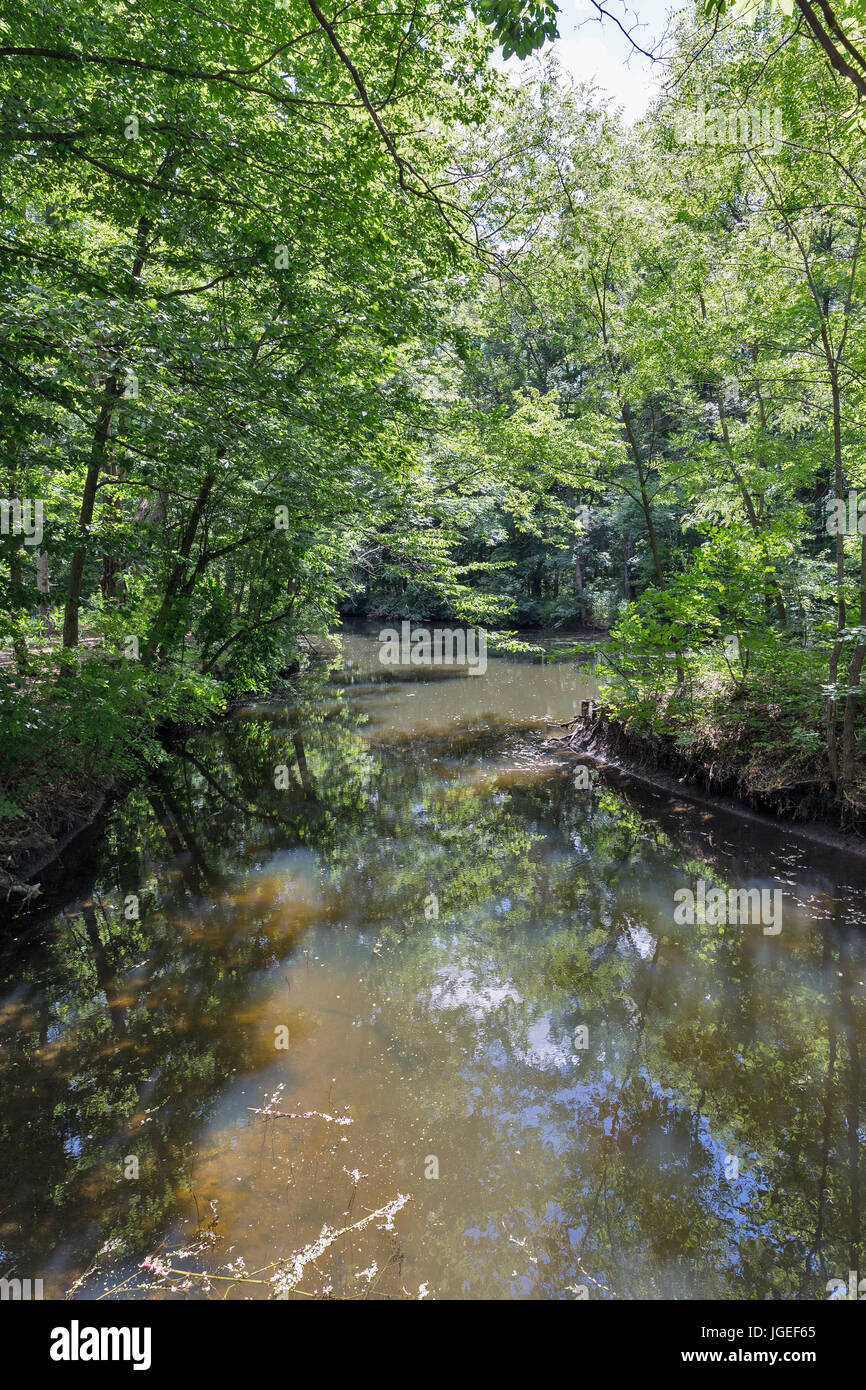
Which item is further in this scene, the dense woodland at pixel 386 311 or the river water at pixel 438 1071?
the dense woodland at pixel 386 311

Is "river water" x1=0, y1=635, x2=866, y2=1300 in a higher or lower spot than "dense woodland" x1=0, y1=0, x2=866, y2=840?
lower

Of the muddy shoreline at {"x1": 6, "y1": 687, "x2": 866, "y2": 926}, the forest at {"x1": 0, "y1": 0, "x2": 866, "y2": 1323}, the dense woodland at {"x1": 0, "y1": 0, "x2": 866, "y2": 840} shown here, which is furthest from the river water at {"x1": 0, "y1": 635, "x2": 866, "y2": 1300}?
the dense woodland at {"x1": 0, "y1": 0, "x2": 866, "y2": 840}

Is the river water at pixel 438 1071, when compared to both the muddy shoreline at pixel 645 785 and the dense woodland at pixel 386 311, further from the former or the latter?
the dense woodland at pixel 386 311

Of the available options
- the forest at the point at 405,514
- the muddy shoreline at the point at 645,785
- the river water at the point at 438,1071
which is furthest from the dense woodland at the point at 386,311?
the river water at the point at 438,1071

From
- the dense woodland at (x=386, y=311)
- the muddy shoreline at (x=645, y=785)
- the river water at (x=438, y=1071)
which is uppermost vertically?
the dense woodland at (x=386, y=311)

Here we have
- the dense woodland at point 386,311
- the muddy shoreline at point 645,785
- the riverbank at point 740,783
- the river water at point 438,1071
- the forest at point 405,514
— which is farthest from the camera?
the riverbank at point 740,783

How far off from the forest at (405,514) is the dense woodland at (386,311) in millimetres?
58

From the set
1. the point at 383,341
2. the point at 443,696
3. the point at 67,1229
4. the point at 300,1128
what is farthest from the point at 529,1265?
the point at 443,696

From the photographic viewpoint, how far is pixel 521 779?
908cm

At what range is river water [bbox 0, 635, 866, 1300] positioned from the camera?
2.51 m

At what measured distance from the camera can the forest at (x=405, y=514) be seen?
10.4 ft

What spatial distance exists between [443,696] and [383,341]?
10811 mm

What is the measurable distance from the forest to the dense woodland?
0.06 meters

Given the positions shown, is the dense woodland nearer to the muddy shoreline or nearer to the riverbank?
the riverbank
